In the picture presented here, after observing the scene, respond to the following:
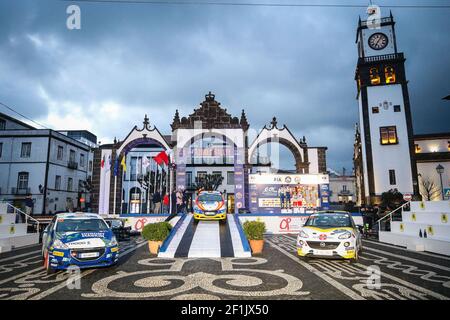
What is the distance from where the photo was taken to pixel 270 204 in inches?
936

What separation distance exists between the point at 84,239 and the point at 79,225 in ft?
4.79

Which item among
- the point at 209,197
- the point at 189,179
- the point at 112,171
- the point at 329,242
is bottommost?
the point at 329,242

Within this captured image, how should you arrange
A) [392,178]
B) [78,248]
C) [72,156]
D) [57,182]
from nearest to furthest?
[78,248] < [392,178] < [57,182] < [72,156]

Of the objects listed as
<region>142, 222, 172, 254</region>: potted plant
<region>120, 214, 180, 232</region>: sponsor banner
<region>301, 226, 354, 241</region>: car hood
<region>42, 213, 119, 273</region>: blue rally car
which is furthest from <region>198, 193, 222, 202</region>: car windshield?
<region>42, 213, 119, 273</region>: blue rally car

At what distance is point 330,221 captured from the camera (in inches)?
376

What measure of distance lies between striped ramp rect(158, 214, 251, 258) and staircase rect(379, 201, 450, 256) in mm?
7741

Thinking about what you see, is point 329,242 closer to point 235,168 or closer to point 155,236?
point 155,236

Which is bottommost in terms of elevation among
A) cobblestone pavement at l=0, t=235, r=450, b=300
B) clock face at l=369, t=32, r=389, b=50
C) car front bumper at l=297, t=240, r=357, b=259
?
cobblestone pavement at l=0, t=235, r=450, b=300

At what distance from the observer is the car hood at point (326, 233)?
822cm

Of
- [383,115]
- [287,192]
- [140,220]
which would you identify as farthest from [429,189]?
[140,220]

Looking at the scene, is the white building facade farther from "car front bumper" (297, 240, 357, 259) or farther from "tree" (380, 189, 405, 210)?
"tree" (380, 189, 405, 210)

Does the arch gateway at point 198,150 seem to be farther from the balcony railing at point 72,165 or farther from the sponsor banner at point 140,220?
the balcony railing at point 72,165

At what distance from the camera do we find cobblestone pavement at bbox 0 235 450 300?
17.7 ft
